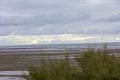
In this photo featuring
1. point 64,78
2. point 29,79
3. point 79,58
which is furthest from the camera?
point 79,58

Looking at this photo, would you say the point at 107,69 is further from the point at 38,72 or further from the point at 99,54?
the point at 38,72

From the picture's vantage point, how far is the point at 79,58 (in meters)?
11.5

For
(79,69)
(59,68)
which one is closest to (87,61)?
(79,69)

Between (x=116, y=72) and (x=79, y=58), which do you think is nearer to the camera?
(x=116, y=72)

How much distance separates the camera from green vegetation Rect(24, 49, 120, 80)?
9.79 metres

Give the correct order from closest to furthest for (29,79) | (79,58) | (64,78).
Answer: (64,78), (29,79), (79,58)

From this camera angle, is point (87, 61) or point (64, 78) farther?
point (87, 61)

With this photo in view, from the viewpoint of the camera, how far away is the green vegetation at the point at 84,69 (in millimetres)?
9789

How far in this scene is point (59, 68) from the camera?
1020 centimetres

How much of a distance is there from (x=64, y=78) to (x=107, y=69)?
48.1 inches

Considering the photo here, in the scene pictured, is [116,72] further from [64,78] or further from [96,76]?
[64,78]

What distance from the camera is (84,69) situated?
10.6 metres

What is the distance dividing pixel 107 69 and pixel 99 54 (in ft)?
2.97

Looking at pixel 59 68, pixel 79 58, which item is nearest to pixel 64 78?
pixel 59 68
